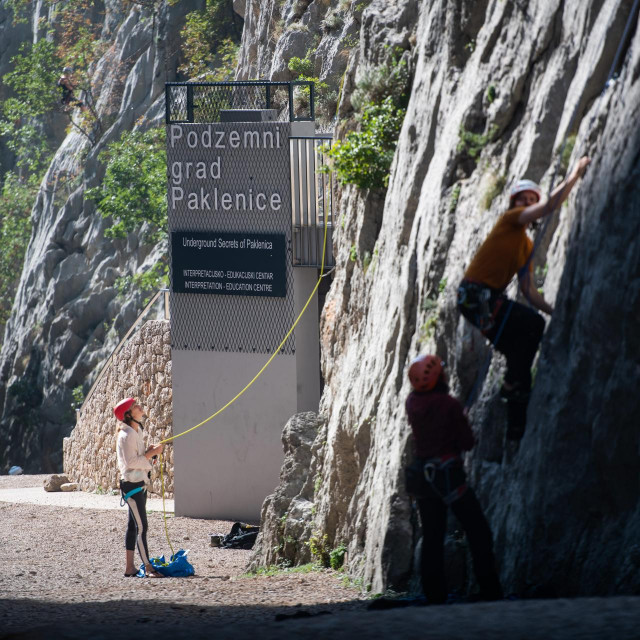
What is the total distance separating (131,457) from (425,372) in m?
5.57

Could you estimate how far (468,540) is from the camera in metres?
7.02

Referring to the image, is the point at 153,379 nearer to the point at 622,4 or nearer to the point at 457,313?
the point at 457,313

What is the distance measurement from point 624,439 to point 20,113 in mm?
43735

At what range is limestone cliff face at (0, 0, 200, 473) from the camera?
3769cm

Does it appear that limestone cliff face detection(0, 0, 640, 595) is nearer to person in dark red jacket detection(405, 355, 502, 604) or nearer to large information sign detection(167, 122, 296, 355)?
person in dark red jacket detection(405, 355, 502, 604)

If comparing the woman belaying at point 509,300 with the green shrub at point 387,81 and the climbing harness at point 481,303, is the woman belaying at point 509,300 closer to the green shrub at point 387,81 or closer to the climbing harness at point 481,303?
the climbing harness at point 481,303

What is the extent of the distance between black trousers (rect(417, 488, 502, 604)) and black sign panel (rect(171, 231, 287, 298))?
30.5 feet

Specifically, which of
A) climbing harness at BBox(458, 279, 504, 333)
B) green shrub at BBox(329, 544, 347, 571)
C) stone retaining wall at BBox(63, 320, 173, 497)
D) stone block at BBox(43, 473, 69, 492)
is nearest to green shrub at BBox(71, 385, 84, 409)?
stone retaining wall at BBox(63, 320, 173, 497)

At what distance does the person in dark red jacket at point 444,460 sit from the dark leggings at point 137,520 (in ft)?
17.5

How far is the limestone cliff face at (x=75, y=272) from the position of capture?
37.7m

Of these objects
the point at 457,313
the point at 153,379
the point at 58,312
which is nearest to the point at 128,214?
the point at 58,312

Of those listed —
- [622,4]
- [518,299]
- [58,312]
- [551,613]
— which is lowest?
[58,312]

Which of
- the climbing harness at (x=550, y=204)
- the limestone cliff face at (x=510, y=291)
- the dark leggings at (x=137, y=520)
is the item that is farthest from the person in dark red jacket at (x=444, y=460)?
the dark leggings at (x=137, y=520)

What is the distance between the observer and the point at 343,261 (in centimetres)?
1323
